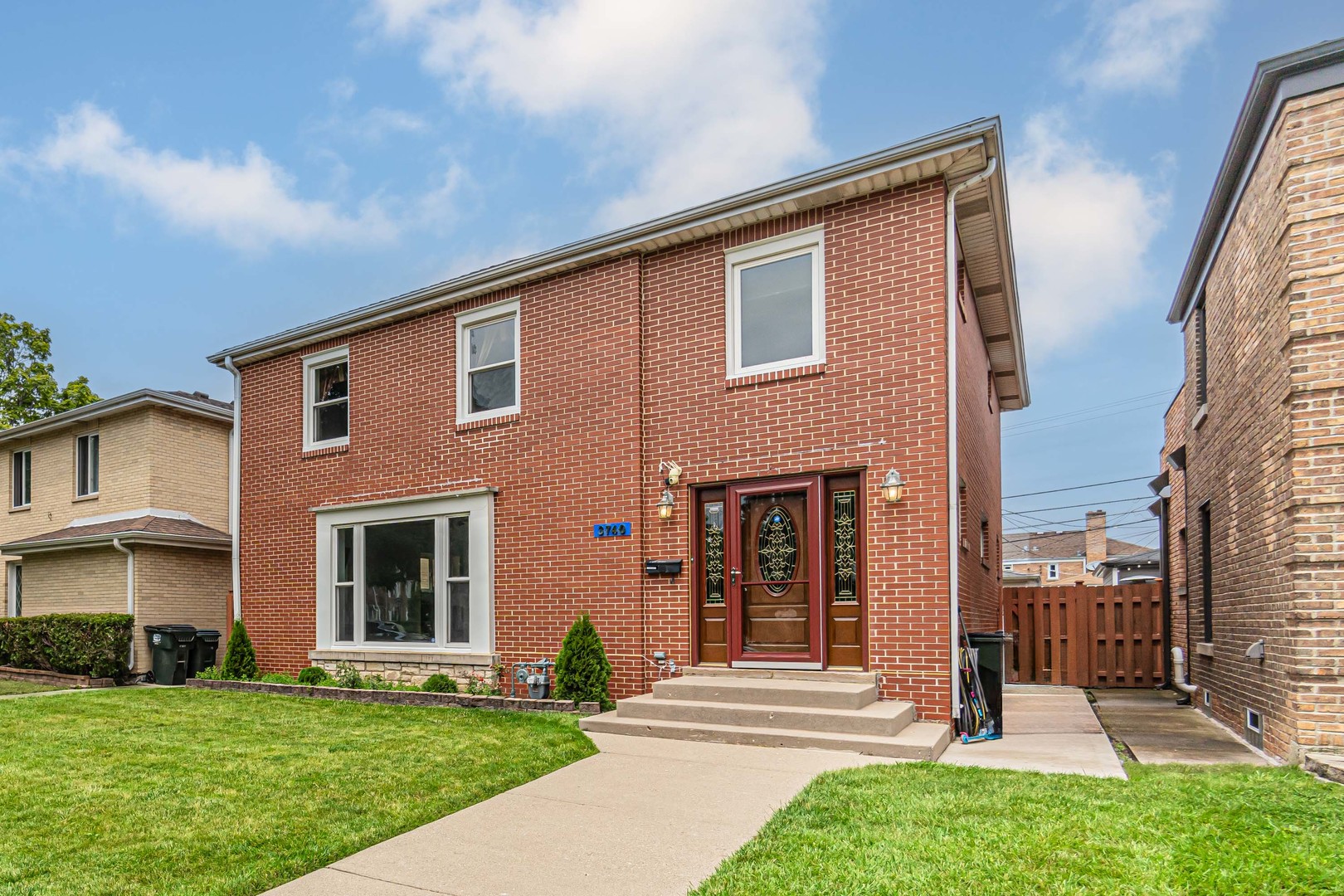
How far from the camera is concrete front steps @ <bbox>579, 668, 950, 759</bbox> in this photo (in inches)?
269

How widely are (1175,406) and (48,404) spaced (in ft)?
97.1

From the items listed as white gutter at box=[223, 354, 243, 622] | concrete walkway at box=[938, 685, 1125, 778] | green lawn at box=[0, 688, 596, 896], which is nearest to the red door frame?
concrete walkway at box=[938, 685, 1125, 778]

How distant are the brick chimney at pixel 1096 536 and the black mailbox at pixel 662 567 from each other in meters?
40.2

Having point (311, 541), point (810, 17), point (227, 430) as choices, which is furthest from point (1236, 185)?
point (227, 430)

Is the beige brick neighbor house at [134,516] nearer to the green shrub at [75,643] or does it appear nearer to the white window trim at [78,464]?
the white window trim at [78,464]

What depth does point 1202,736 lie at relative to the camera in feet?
25.9

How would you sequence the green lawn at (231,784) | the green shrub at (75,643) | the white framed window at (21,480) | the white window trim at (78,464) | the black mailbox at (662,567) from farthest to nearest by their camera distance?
the white framed window at (21,480)
the white window trim at (78,464)
the green shrub at (75,643)
the black mailbox at (662,567)
the green lawn at (231,784)

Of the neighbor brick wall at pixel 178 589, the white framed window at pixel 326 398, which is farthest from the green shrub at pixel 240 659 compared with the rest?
the white framed window at pixel 326 398

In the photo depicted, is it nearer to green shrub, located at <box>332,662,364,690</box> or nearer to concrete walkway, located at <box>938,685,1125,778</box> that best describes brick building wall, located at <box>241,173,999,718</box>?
concrete walkway, located at <box>938,685,1125,778</box>

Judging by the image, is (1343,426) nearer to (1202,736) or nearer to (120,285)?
(1202,736)

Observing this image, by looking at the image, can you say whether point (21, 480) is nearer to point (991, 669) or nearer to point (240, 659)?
point (240, 659)

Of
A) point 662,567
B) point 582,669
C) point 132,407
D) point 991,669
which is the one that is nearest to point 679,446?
point 662,567

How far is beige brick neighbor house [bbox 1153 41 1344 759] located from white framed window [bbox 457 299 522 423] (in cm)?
787

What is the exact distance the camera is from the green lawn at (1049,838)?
3.79 metres
